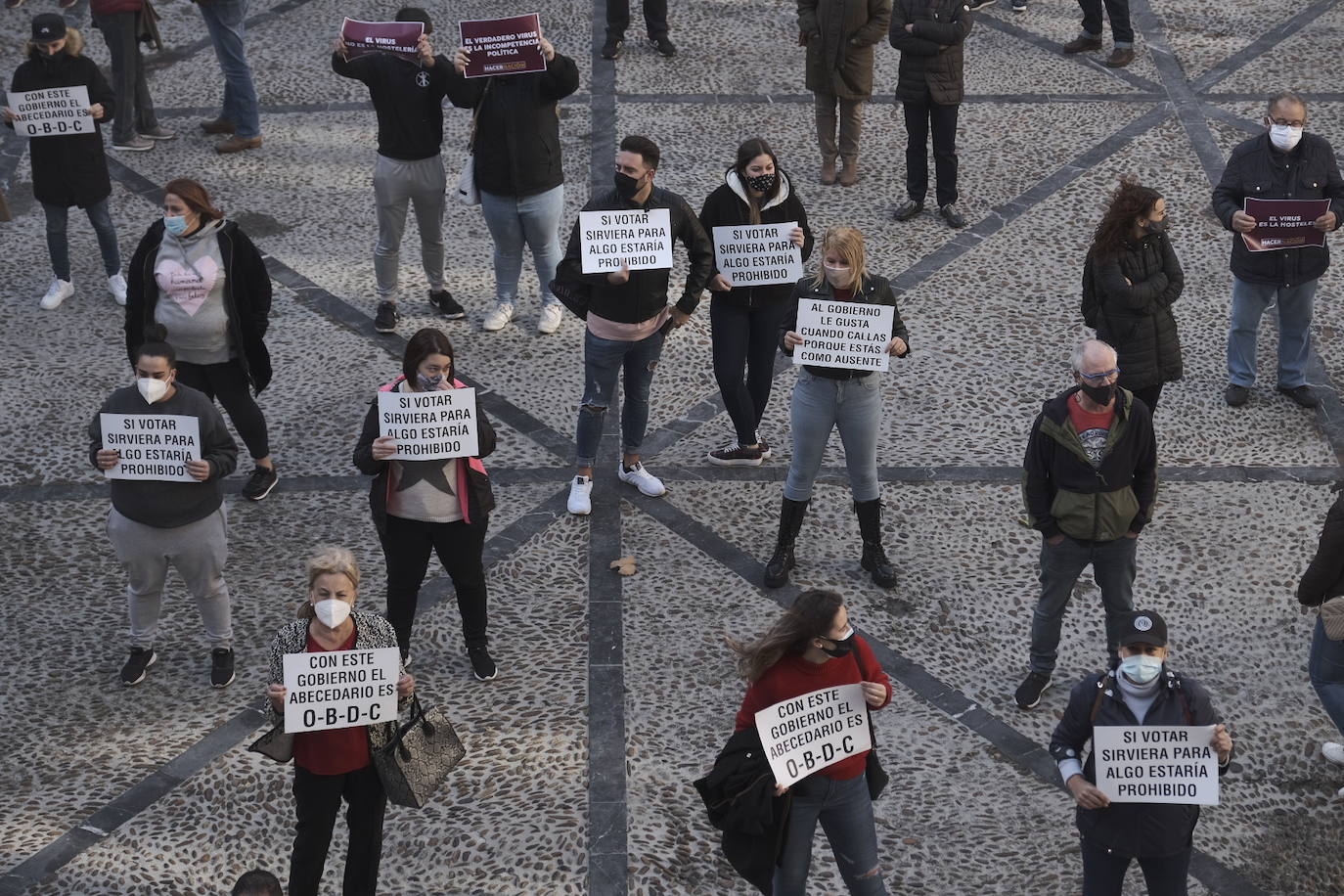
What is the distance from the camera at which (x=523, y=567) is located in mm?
7457

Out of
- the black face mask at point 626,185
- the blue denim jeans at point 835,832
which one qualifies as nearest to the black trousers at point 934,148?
the black face mask at point 626,185

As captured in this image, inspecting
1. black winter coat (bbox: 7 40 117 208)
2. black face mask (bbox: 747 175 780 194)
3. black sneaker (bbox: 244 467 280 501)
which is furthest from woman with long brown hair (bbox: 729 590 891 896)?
Answer: black winter coat (bbox: 7 40 117 208)

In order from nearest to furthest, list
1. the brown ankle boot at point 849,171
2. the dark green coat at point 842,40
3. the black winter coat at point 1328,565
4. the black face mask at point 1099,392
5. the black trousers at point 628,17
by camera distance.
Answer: the black winter coat at point 1328,565 < the black face mask at point 1099,392 < the dark green coat at point 842,40 < the brown ankle boot at point 849,171 < the black trousers at point 628,17

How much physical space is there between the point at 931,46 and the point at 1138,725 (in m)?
6.09

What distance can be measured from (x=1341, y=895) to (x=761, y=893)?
2.11m

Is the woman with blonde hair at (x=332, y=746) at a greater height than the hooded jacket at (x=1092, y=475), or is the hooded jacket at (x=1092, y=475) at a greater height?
the hooded jacket at (x=1092, y=475)

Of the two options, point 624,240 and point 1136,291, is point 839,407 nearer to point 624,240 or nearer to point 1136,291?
point 624,240

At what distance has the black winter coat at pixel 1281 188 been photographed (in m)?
8.12

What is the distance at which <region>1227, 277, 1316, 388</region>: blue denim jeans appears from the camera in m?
8.44

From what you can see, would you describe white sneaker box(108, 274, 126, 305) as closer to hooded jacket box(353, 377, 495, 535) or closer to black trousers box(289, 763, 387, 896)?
hooded jacket box(353, 377, 495, 535)

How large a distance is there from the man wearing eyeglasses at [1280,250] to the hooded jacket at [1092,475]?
2.56 m

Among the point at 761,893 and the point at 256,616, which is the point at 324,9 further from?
the point at 761,893

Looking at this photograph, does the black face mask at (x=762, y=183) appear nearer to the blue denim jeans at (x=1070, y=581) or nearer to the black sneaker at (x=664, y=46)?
the blue denim jeans at (x=1070, y=581)

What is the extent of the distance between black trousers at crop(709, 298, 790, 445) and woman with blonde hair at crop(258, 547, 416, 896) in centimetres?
293
